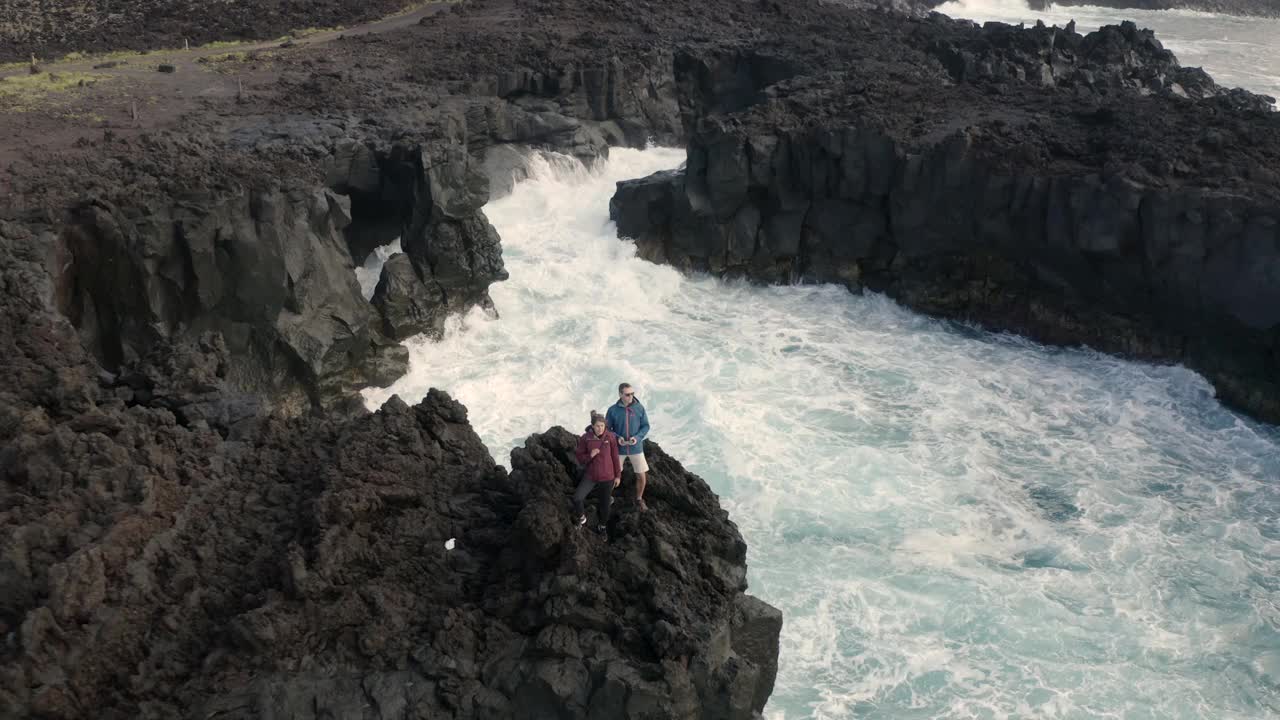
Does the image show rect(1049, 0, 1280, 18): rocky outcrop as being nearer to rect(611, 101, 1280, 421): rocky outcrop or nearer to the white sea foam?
rect(611, 101, 1280, 421): rocky outcrop

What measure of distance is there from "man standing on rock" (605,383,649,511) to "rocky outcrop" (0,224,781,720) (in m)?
0.50

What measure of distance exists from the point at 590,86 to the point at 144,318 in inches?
860

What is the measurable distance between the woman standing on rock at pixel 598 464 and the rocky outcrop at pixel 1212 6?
260 feet

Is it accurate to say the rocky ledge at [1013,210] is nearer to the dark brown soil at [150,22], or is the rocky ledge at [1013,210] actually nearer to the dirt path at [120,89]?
the dirt path at [120,89]

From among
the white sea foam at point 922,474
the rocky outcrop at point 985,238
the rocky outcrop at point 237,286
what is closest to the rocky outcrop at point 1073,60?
the rocky outcrop at point 985,238

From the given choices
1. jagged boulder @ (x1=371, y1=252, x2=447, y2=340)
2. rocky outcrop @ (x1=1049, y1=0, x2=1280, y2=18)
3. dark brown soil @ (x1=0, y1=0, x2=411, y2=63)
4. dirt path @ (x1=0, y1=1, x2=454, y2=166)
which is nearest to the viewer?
jagged boulder @ (x1=371, y1=252, x2=447, y2=340)

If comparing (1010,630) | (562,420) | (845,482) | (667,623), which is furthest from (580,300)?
(667,623)

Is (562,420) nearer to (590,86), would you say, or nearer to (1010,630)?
(1010,630)

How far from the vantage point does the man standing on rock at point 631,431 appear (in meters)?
14.5

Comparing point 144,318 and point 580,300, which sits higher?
point 144,318

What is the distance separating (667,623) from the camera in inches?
514

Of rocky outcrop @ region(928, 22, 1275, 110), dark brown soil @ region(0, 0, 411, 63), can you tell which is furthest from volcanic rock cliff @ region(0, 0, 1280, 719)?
dark brown soil @ region(0, 0, 411, 63)

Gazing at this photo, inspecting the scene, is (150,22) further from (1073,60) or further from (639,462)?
(639,462)

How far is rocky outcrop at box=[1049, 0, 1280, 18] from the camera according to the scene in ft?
268
